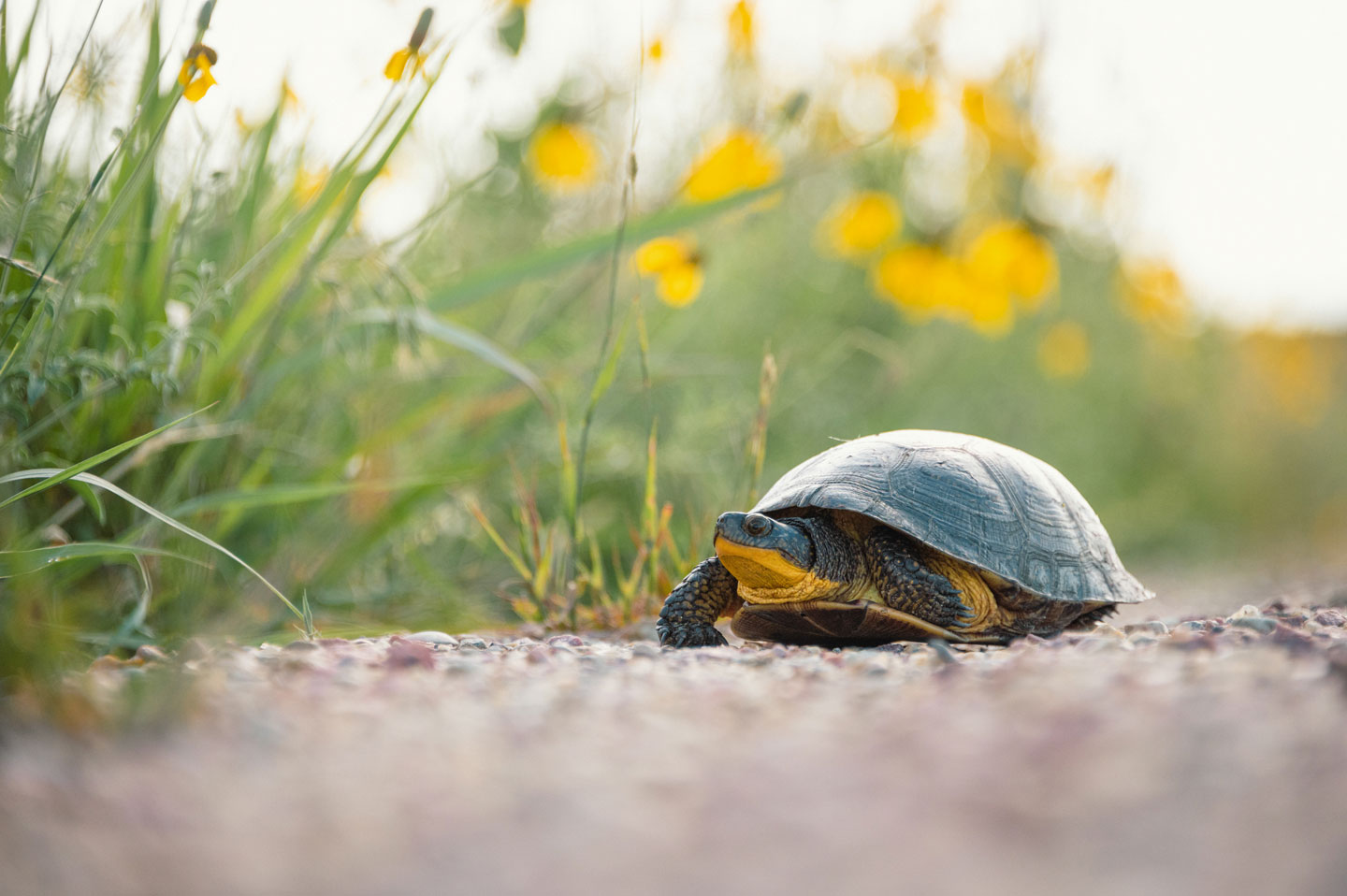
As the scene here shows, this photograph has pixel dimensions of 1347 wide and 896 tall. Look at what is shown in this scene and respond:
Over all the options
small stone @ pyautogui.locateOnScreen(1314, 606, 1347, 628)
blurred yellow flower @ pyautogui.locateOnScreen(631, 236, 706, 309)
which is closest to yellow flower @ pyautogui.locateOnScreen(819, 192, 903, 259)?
blurred yellow flower @ pyautogui.locateOnScreen(631, 236, 706, 309)

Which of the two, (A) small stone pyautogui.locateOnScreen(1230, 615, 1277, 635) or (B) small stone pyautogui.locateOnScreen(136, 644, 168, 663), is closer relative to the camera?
(B) small stone pyautogui.locateOnScreen(136, 644, 168, 663)

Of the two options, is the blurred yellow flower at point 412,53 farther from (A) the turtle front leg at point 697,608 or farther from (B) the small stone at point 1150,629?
(B) the small stone at point 1150,629

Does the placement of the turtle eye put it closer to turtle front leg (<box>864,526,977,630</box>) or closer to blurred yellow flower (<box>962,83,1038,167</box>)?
turtle front leg (<box>864,526,977,630</box>)

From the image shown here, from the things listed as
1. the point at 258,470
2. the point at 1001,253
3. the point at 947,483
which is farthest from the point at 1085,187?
the point at 258,470

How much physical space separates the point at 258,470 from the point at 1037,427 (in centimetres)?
588

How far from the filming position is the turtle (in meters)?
2.35

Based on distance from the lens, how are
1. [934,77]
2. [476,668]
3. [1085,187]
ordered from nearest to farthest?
[476,668] → [934,77] → [1085,187]

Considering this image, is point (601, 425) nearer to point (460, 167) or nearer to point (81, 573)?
point (460, 167)

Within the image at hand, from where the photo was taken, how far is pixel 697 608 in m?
2.46

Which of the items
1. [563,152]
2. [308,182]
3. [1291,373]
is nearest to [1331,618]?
[563,152]

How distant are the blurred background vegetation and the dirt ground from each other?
0.40 m

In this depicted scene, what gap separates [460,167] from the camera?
476cm

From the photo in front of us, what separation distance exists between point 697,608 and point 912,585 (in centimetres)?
52

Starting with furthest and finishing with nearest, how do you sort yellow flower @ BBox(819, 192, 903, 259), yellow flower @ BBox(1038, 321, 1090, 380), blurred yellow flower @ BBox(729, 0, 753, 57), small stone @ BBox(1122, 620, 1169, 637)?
yellow flower @ BBox(1038, 321, 1090, 380)
yellow flower @ BBox(819, 192, 903, 259)
blurred yellow flower @ BBox(729, 0, 753, 57)
small stone @ BBox(1122, 620, 1169, 637)
